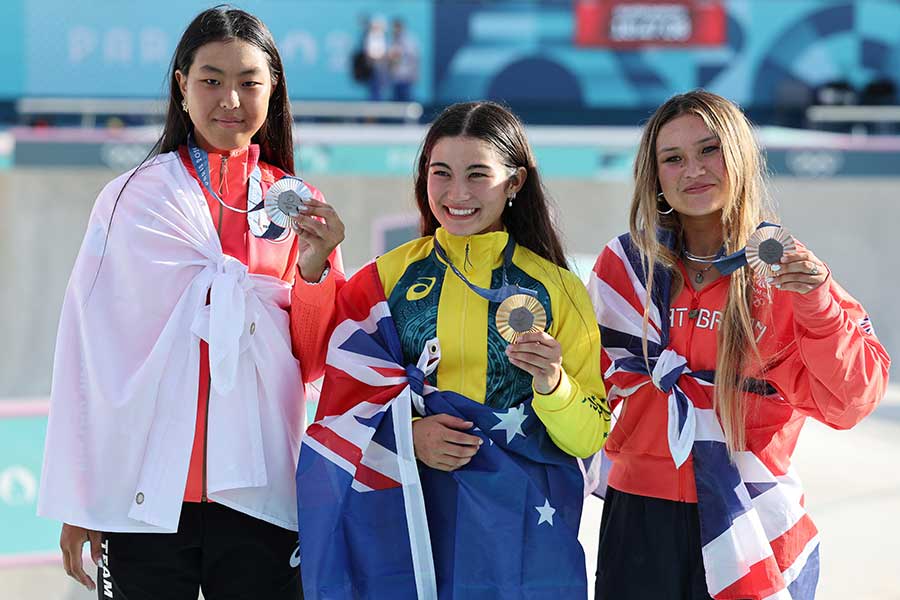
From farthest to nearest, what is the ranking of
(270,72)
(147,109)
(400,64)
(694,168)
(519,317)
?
(400,64) → (147,109) → (270,72) → (694,168) → (519,317)

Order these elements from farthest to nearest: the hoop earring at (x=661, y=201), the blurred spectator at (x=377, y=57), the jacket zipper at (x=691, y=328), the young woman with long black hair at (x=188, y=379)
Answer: the blurred spectator at (x=377, y=57) → the hoop earring at (x=661, y=201) → the jacket zipper at (x=691, y=328) → the young woman with long black hair at (x=188, y=379)

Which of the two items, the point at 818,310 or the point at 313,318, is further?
the point at 313,318

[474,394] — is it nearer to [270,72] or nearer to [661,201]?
[661,201]

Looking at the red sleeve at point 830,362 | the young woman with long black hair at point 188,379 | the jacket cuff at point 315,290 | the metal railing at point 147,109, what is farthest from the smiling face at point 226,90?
the metal railing at point 147,109

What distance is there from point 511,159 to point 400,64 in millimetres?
13739

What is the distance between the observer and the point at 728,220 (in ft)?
8.58

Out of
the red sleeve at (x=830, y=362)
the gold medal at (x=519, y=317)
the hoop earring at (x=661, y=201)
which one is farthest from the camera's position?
the hoop earring at (x=661, y=201)

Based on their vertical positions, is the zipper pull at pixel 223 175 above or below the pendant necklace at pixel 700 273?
above

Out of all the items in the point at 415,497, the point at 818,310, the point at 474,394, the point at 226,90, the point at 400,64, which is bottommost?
the point at 415,497

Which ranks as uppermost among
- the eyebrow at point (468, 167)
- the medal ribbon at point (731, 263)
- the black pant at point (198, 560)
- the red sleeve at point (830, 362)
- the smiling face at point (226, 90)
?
the smiling face at point (226, 90)

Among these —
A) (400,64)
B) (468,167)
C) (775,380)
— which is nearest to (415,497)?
(468,167)

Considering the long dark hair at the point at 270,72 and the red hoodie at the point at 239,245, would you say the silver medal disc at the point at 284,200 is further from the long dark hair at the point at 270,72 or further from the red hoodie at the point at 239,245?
the long dark hair at the point at 270,72

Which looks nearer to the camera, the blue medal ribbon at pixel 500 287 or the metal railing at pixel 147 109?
the blue medal ribbon at pixel 500 287

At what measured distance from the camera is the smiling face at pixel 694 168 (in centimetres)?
258
